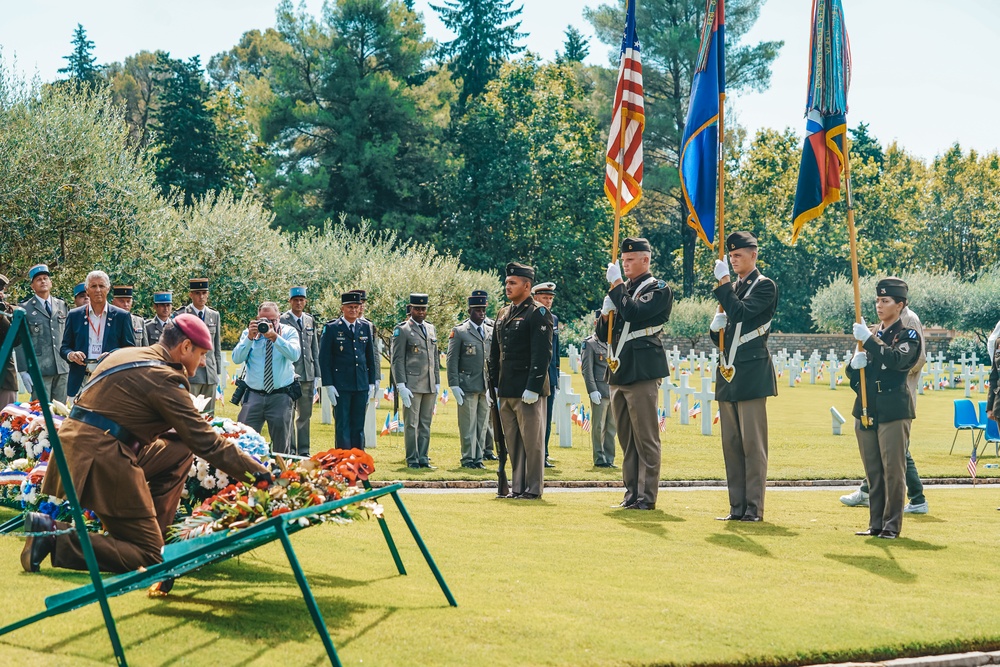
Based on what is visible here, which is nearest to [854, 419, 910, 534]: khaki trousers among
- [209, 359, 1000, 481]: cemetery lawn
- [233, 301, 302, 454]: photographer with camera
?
[209, 359, 1000, 481]: cemetery lawn

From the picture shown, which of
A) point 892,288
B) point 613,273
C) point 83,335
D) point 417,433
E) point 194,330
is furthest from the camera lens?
point 417,433

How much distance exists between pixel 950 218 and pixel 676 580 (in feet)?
232

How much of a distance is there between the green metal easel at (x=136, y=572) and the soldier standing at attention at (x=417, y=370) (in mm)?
8256

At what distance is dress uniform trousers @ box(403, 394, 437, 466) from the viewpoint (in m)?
13.8

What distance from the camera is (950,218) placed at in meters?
70.6

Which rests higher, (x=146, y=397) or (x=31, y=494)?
(x=146, y=397)

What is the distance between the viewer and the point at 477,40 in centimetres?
6419

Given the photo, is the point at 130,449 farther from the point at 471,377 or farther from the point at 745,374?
the point at 471,377

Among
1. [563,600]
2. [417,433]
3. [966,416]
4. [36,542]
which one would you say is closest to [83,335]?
[417,433]

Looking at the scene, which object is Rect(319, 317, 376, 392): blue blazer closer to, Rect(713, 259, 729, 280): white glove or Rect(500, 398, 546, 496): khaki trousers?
Rect(500, 398, 546, 496): khaki trousers

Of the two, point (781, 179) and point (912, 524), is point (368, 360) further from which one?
point (781, 179)

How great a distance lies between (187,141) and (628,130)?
43700 millimetres

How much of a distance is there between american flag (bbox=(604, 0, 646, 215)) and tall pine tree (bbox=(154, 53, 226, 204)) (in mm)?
42084

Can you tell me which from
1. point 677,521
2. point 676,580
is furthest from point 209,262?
point 676,580
